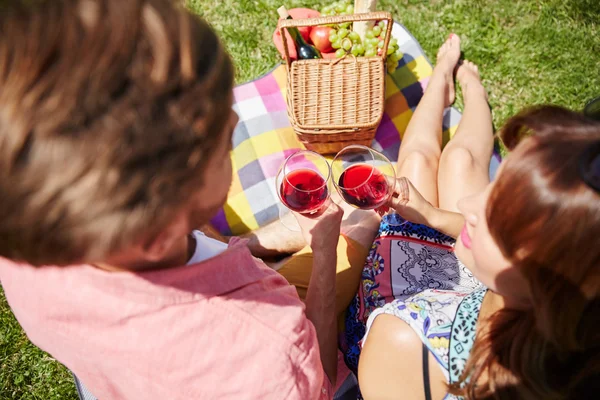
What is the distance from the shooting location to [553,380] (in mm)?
1384

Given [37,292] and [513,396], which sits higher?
[37,292]

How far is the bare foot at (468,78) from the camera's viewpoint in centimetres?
324

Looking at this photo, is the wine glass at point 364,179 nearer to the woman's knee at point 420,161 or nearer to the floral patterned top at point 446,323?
the woman's knee at point 420,161

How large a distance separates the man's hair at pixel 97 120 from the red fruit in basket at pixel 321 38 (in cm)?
226

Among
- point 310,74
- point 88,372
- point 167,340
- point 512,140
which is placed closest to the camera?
point 167,340

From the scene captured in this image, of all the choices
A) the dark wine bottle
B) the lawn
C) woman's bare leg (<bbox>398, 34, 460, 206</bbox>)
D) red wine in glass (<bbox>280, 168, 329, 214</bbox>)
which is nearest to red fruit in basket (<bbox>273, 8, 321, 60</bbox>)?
the dark wine bottle

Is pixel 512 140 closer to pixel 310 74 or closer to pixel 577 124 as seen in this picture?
pixel 577 124

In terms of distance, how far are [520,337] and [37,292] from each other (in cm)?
151

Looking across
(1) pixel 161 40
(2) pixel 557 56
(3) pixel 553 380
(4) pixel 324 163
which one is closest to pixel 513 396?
(3) pixel 553 380

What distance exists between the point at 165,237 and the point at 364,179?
1322mm

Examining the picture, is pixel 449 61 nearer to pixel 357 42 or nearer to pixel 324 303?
pixel 357 42

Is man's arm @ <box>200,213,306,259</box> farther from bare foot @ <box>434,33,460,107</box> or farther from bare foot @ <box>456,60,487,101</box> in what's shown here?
bare foot @ <box>456,60,487,101</box>

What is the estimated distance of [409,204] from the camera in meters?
2.22

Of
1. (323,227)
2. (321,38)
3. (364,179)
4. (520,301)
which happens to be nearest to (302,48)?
(321,38)
